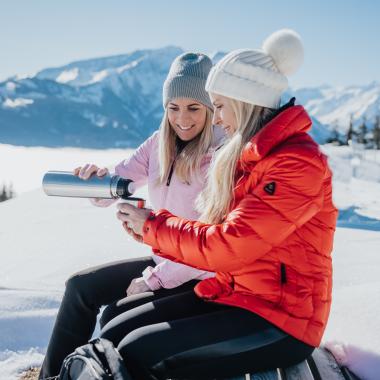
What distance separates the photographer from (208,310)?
185 centimetres

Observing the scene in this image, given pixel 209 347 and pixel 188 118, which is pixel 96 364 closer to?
pixel 209 347

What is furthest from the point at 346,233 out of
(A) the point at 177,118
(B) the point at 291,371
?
(B) the point at 291,371

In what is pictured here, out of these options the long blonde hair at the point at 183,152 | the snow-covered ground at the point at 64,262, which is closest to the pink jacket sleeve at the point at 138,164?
the long blonde hair at the point at 183,152

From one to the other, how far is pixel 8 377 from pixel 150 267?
0.99 metres

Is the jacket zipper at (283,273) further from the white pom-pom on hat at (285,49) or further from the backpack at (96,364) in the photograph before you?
the white pom-pom on hat at (285,49)

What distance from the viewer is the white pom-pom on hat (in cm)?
186

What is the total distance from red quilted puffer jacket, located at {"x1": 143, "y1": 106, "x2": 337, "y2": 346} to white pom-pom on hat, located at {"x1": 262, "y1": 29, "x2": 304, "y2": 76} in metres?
0.29

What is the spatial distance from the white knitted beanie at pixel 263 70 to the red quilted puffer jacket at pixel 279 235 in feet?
0.68

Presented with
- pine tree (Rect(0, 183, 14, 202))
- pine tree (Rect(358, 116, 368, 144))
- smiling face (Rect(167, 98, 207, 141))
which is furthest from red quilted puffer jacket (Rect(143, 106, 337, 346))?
pine tree (Rect(0, 183, 14, 202))

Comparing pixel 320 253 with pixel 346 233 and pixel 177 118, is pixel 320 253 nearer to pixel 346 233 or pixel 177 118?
pixel 177 118

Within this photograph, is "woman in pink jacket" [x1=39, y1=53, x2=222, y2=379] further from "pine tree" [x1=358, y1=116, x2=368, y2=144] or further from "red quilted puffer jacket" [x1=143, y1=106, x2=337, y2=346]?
"pine tree" [x1=358, y1=116, x2=368, y2=144]

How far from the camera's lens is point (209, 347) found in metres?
1.60

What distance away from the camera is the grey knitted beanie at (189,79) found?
2.53 metres

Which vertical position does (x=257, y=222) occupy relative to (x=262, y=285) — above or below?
above
